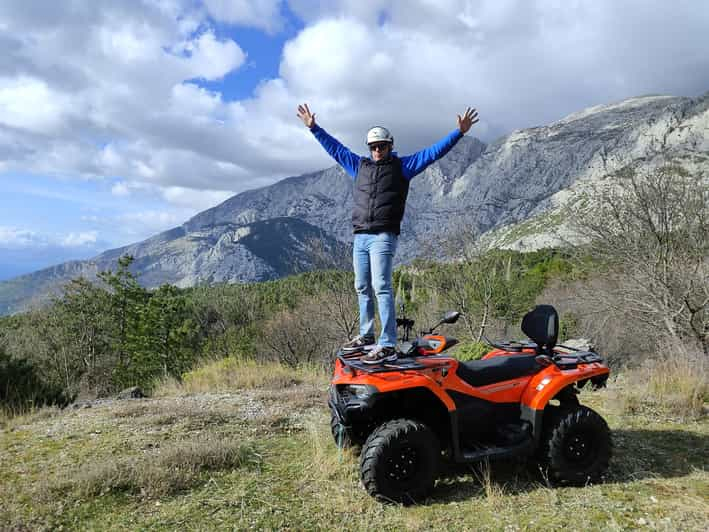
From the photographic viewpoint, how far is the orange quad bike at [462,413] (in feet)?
11.7

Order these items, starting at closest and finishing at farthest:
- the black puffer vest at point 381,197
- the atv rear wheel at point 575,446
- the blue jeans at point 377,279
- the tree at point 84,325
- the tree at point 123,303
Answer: the atv rear wheel at point 575,446, the blue jeans at point 377,279, the black puffer vest at point 381,197, the tree at point 84,325, the tree at point 123,303

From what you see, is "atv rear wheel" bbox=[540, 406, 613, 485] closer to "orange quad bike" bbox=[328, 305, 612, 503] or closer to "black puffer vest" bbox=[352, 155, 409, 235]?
"orange quad bike" bbox=[328, 305, 612, 503]

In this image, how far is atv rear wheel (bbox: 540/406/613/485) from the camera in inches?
155

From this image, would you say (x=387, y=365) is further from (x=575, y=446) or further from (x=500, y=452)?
(x=575, y=446)

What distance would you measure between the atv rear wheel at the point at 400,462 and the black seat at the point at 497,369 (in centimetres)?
61

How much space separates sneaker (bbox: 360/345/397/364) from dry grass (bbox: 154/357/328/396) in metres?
4.40

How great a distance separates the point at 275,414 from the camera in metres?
5.87

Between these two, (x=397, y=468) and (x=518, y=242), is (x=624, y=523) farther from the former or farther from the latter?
(x=518, y=242)

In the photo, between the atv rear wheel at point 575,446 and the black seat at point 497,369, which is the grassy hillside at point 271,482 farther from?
the black seat at point 497,369

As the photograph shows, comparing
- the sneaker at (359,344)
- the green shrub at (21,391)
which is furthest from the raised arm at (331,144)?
the green shrub at (21,391)

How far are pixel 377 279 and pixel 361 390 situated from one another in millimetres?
1157

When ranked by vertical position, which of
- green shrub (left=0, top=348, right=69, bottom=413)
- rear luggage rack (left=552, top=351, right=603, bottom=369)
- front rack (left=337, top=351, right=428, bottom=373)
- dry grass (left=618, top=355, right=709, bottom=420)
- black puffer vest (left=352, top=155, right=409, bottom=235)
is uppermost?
black puffer vest (left=352, top=155, right=409, bottom=235)

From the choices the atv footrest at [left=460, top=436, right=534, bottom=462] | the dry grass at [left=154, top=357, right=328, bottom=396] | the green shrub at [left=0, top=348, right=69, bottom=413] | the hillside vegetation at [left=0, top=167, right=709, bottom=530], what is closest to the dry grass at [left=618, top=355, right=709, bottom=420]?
the hillside vegetation at [left=0, top=167, right=709, bottom=530]

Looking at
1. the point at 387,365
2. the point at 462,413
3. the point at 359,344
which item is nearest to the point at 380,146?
the point at 359,344
